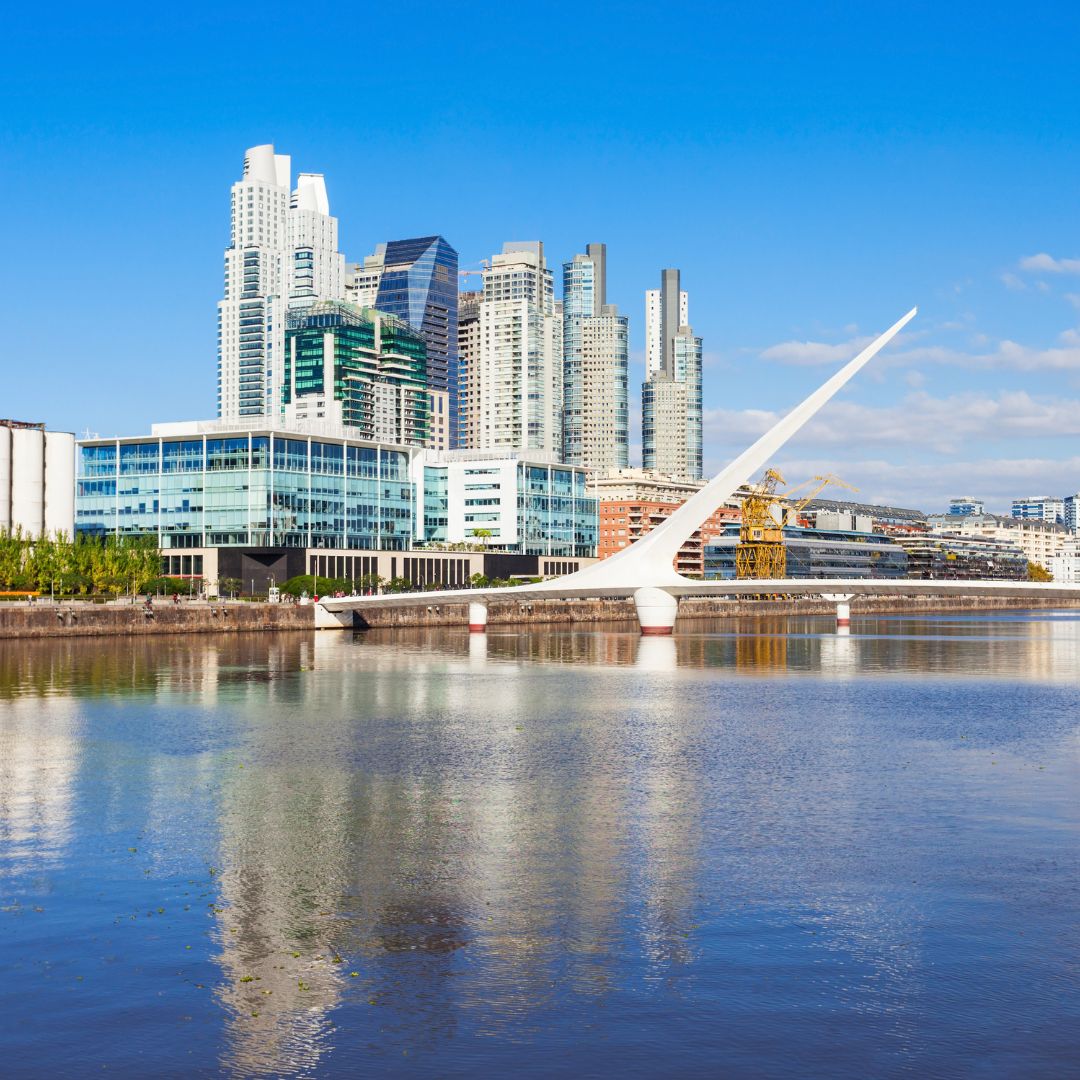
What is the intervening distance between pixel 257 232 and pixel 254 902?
198 m

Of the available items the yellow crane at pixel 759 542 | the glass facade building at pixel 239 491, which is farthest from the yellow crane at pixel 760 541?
the glass facade building at pixel 239 491

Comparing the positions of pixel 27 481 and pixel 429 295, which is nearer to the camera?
pixel 27 481

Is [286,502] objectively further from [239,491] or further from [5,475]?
[5,475]

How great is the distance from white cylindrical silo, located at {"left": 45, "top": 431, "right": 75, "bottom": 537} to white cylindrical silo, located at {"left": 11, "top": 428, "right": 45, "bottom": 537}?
52 centimetres

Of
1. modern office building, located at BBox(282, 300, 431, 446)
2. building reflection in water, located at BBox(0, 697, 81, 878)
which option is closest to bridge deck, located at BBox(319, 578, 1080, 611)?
building reflection in water, located at BBox(0, 697, 81, 878)

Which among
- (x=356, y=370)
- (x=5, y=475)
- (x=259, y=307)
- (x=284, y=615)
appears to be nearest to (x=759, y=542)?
(x=284, y=615)

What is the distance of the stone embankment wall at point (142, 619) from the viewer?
53.3 metres

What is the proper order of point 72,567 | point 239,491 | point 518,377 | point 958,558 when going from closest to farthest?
point 72,567 → point 239,491 → point 958,558 → point 518,377

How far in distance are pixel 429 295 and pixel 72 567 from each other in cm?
13218

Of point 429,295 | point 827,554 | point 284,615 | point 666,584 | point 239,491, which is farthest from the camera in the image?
point 429,295

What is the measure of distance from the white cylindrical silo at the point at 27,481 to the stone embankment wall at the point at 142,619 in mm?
15567

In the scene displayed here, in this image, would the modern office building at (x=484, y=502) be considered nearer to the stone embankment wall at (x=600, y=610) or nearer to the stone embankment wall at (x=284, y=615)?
the stone embankment wall at (x=600, y=610)

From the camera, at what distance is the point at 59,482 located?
76.4m

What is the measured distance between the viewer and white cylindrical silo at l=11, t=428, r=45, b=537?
7431 cm
